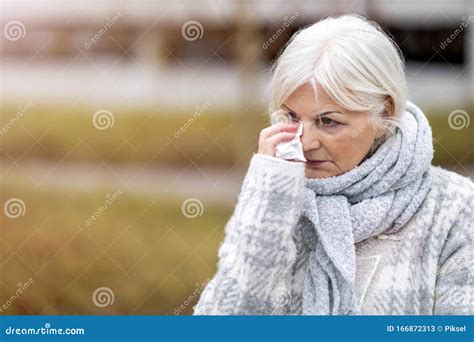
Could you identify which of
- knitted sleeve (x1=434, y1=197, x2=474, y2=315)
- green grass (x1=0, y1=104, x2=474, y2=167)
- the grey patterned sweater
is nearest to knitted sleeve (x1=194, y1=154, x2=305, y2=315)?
the grey patterned sweater

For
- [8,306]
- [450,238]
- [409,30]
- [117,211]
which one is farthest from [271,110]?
[117,211]

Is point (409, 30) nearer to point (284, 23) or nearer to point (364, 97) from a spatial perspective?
point (284, 23)

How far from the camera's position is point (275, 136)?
1.94 m

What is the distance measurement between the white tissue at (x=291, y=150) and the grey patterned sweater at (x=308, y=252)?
23 mm

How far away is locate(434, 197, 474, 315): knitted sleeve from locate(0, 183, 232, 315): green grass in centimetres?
193

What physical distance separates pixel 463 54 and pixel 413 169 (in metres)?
1.82

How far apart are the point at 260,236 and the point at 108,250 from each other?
7.01 ft

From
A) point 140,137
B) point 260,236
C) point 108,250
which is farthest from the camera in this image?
point 140,137

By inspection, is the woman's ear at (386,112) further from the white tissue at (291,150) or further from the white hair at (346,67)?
the white tissue at (291,150)

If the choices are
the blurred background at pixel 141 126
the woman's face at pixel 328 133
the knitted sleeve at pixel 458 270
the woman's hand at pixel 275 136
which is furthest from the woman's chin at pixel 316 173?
the blurred background at pixel 141 126

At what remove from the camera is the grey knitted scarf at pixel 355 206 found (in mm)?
1978

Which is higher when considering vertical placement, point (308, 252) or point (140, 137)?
point (140, 137)

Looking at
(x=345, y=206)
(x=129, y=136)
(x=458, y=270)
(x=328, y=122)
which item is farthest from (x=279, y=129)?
(x=129, y=136)

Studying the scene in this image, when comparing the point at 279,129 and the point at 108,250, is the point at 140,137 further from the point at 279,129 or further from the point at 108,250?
the point at 279,129
